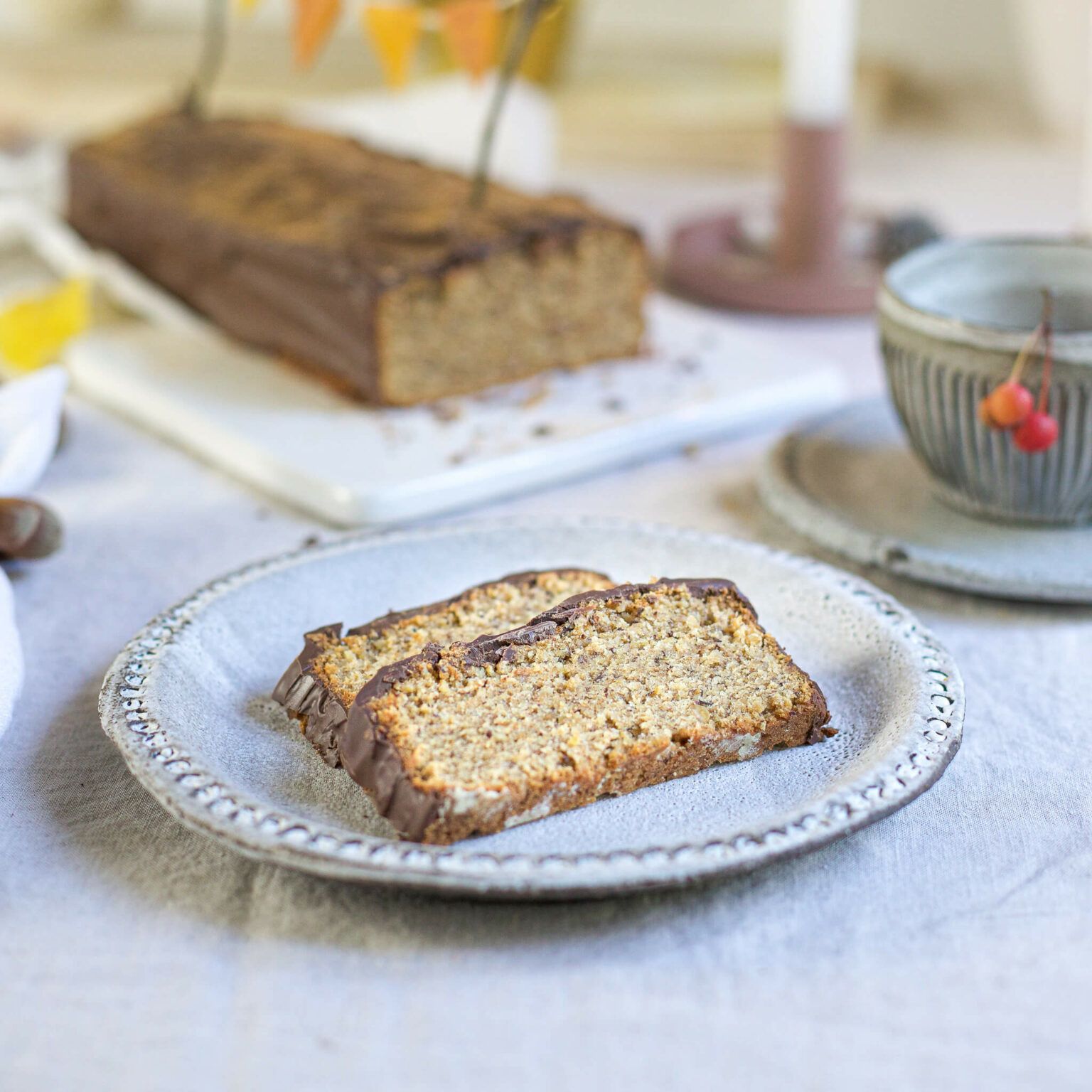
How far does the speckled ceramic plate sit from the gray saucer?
0.17 m

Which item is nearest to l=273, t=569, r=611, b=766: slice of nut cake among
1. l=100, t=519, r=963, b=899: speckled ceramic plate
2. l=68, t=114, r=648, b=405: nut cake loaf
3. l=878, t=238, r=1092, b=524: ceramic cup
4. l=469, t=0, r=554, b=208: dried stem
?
l=100, t=519, r=963, b=899: speckled ceramic plate

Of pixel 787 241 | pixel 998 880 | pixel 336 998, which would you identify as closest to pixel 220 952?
pixel 336 998

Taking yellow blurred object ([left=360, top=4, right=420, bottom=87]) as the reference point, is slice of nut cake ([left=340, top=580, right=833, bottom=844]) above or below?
below

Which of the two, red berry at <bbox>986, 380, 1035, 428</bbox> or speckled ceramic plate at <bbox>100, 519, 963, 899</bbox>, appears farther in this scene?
red berry at <bbox>986, 380, 1035, 428</bbox>

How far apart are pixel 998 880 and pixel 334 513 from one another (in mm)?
901

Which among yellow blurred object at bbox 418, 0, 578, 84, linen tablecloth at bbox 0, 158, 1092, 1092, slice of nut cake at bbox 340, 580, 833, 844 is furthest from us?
yellow blurred object at bbox 418, 0, 578, 84

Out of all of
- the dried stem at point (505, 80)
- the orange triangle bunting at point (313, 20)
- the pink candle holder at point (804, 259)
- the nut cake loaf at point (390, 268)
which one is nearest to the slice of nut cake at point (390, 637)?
the nut cake loaf at point (390, 268)

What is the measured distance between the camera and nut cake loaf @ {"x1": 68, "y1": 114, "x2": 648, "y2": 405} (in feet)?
6.18

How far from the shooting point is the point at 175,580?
1.51 meters

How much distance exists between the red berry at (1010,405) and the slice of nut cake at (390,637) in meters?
0.42

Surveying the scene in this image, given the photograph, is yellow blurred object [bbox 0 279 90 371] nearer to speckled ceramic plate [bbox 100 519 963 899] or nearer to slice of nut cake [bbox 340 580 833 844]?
speckled ceramic plate [bbox 100 519 963 899]

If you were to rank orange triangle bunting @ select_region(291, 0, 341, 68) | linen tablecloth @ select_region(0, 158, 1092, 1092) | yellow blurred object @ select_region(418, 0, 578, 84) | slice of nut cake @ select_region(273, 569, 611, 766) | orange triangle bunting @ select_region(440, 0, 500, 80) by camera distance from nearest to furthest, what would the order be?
linen tablecloth @ select_region(0, 158, 1092, 1092), slice of nut cake @ select_region(273, 569, 611, 766), orange triangle bunting @ select_region(440, 0, 500, 80), orange triangle bunting @ select_region(291, 0, 341, 68), yellow blurred object @ select_region(418, 0, 578, 84)

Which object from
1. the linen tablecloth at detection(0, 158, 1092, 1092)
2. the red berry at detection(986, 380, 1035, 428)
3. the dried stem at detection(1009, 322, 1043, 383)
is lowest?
the linen tablecloth at detection(0, 158, 1092, 1092)

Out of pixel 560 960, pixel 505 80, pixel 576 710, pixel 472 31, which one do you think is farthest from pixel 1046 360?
pixel 472 31
